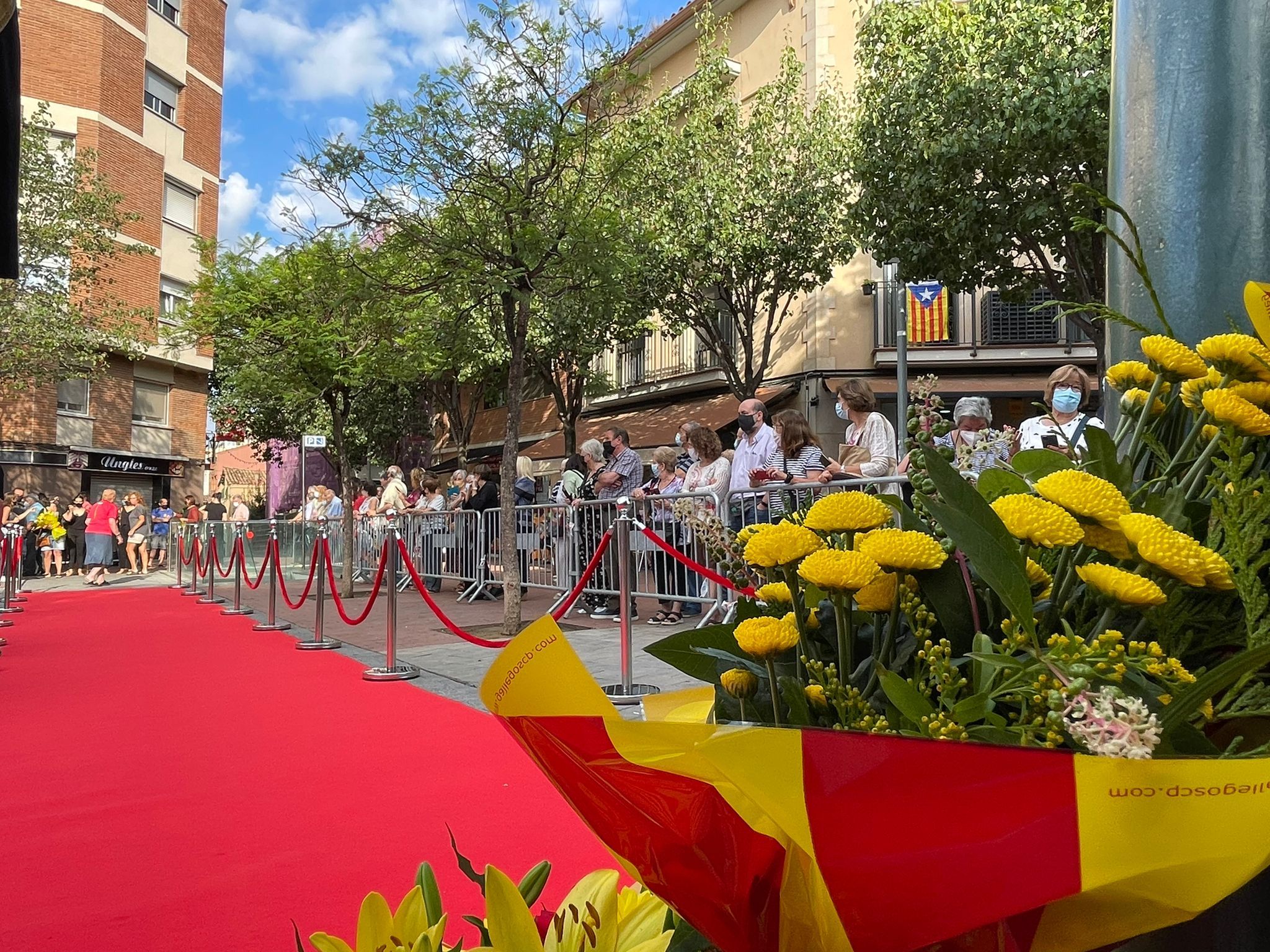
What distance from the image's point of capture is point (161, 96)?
3020 centimetres

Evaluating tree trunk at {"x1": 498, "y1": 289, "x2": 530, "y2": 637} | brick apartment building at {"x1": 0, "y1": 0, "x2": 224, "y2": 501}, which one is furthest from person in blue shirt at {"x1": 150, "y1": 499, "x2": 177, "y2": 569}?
tree trunk at {"x1": 498, "y1": 289, "x2": 530, "y2": 637}

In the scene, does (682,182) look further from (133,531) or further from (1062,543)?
(1062,543)

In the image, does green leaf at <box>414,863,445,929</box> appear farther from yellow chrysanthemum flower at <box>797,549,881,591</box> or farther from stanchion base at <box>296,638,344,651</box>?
stanchion base at <box>296,638,344,651</box>

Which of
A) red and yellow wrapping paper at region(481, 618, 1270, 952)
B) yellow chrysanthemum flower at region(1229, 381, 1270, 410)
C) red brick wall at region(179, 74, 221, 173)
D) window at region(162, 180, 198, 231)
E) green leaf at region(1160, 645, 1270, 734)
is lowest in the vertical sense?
red and yellow wrapping paper at region(481, 618, 1270, 952)

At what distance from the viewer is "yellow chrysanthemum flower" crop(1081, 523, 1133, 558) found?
806 mm

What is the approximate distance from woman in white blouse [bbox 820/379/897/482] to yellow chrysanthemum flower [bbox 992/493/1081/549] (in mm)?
5169

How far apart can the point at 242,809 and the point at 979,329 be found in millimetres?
19860

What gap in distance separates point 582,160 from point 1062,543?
9.39 meters

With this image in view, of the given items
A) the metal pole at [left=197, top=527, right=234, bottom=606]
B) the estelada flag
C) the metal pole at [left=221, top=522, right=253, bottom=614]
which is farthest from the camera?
the estelada flag

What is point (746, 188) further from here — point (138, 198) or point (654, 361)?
point (138, 198)

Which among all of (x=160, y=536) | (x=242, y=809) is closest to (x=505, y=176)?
(x=242, y=809)

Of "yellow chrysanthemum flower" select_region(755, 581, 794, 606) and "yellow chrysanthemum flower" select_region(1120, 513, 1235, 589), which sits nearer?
"yellow chrysanthemum flower" select_region(1120, 513, 1235, 589)

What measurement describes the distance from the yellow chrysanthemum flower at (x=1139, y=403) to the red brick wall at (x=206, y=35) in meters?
35.4

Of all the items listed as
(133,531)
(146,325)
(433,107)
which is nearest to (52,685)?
(433,107)
